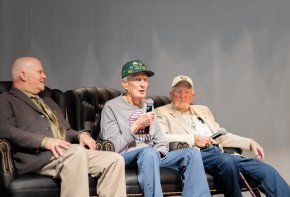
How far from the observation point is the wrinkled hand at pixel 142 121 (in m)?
3.35

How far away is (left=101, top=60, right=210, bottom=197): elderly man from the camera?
3.17m

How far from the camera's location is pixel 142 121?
337cm

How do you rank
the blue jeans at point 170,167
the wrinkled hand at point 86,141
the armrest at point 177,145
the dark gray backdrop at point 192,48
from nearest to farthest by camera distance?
the blue jeans at point 170,167, the wrinkled hand at point 86,141, the armrest at point 177,145, the dark gray backdrop at point 192,48

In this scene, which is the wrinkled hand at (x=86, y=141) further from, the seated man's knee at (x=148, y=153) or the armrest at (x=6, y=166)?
the armrest at (x=6, y=166)

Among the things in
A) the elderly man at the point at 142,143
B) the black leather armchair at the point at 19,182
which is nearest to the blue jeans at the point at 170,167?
the elderly man at the point at 142,143

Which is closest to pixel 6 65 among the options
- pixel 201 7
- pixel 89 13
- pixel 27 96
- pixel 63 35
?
pixel 63 35

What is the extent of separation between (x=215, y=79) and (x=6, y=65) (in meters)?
2.05

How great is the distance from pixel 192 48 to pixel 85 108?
154 cm

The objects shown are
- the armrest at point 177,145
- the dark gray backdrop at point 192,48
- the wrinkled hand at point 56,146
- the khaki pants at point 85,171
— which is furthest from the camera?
the dark gray backdrop at point 192,48

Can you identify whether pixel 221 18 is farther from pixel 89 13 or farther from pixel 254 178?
pixel 254 178

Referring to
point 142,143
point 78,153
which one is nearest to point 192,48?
point 142,143

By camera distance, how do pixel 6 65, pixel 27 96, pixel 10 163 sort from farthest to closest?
pixel 6 65 < pixel 27 96 < pixel 10 163

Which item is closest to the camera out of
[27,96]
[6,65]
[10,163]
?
[10,163]

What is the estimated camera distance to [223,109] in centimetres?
495
